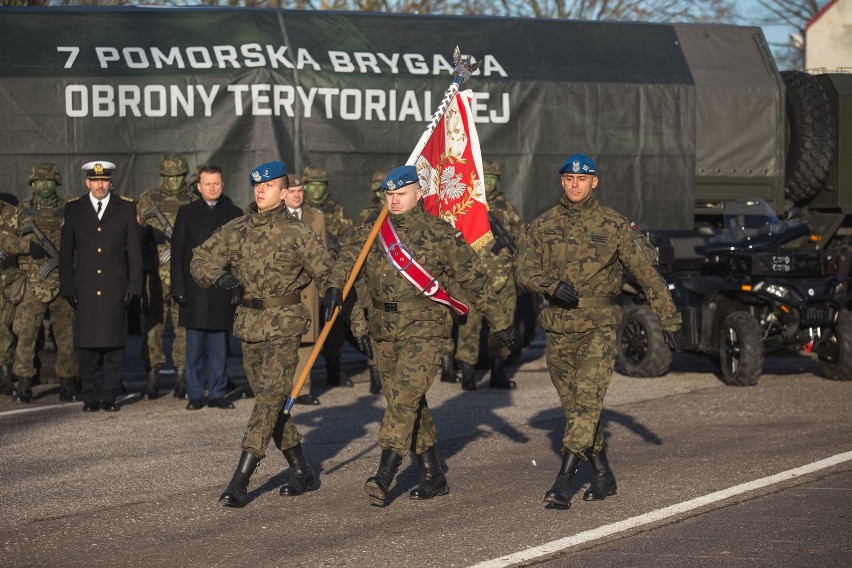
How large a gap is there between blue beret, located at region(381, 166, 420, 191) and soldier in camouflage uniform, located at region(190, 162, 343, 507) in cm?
57

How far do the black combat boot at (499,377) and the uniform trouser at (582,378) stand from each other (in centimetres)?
497

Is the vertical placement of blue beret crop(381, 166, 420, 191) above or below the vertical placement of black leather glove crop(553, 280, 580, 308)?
above

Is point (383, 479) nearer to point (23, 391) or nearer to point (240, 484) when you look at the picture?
point (240, 484)

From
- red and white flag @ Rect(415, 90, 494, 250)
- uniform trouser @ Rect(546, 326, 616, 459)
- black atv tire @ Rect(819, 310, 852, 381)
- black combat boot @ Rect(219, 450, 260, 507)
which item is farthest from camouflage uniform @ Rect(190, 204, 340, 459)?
black atv tire @ Rect(819, 310, 852, 381)

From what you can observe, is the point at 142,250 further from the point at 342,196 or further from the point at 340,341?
the point at 342,196

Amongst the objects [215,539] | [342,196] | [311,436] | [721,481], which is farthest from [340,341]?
[215,539]

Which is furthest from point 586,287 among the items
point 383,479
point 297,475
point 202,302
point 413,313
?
point 202,302

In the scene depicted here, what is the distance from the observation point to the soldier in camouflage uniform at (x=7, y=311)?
43.3 ft

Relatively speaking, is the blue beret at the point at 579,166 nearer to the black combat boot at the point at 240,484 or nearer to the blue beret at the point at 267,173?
the blue beret at the point at 267,173

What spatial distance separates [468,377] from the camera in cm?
1380

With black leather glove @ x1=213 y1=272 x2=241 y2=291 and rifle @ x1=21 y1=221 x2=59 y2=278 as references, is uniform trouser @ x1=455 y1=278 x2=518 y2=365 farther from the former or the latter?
black leather glove @ x1=213 y1=272 x2=241 y2=291

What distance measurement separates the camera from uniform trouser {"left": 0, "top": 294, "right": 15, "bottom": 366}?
13.4 meters

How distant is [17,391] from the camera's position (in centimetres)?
1310

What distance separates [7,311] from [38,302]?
0.46 metres
